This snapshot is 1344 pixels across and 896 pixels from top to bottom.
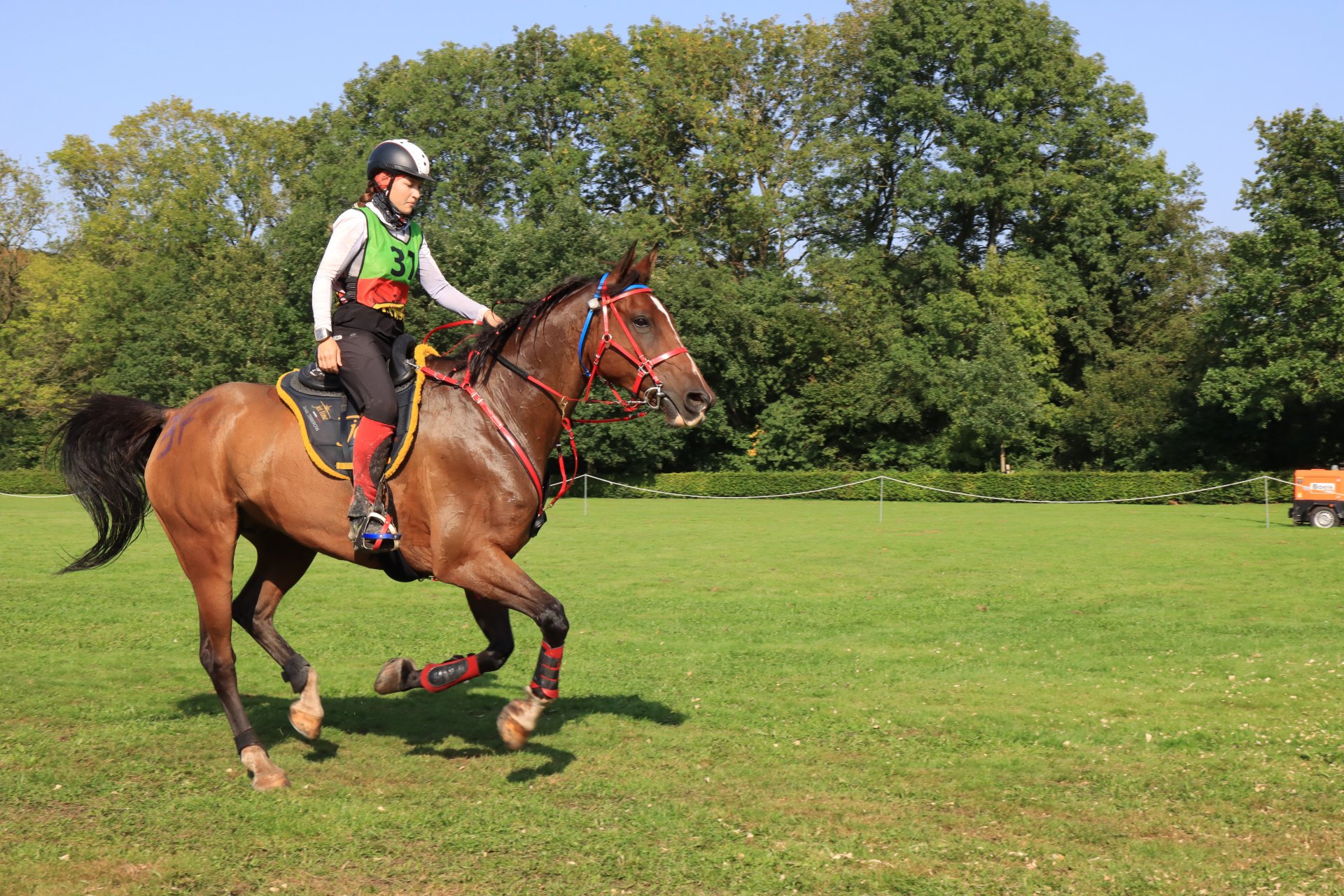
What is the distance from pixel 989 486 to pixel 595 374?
46.2m

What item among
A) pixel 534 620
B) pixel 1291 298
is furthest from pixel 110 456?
pixel 1291 298

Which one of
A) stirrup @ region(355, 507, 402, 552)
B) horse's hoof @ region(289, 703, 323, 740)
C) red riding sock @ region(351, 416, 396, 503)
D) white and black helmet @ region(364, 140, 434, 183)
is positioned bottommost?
horse's hoof @ region(289, 703, 323, 740)

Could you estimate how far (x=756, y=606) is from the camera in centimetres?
1650

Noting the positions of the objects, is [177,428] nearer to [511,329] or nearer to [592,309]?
[511,329]

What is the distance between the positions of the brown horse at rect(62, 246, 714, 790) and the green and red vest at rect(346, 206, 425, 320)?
549mm

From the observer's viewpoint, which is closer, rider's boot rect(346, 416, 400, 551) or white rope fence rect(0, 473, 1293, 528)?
rider's boot rect(346, 416, 400, 551)

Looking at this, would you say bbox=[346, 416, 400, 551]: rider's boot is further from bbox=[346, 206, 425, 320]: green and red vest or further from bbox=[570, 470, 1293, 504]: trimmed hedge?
bbox=[570, 470, 1293, 504]: trimmed hedge

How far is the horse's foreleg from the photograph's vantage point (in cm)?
711

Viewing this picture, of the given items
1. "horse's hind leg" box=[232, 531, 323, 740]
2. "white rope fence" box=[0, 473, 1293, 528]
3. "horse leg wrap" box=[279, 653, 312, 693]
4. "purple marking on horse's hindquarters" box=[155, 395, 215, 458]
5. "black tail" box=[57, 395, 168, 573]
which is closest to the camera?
"horse leg wrap" box=[279, 653, 312, 693]

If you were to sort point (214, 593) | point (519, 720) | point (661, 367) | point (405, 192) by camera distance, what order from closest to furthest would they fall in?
point (519, 720), point (661, 367), point (405, 192), point (214, 593)

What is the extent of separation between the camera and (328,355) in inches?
299

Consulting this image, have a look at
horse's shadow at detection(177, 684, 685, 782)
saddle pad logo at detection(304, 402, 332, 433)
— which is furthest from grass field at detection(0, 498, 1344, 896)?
saddle pad logo at detection(304, 402, 332, 433)

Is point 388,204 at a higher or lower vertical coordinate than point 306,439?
higher

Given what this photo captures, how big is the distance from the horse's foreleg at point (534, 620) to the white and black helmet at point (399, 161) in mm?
2875
